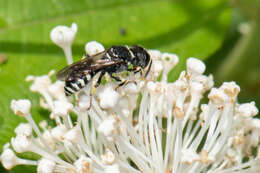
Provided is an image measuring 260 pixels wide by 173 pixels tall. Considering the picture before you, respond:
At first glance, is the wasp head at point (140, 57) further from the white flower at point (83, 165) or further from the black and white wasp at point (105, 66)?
the white flower at point (83, 165)

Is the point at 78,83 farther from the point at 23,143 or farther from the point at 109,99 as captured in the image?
the point at 23,143

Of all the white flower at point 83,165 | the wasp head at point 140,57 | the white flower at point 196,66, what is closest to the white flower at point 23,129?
the white flower at point 83,165

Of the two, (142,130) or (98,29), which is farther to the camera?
(98,29)

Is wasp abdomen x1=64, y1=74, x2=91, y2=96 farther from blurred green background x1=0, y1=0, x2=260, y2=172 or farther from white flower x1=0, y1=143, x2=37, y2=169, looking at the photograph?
blurred green background x1=0, y1=0, x2=260, y2=172

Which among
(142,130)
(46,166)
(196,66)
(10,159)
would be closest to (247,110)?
(196,66)

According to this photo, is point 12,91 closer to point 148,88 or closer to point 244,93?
point 148,88

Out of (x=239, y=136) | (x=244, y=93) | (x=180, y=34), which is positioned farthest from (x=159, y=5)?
(x=239, y=136)

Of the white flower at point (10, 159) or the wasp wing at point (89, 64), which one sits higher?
the wasp wing at point (89, 64)

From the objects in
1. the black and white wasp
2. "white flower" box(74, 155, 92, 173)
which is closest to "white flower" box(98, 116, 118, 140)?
"white flower" box(74, 155, 92, 173)
